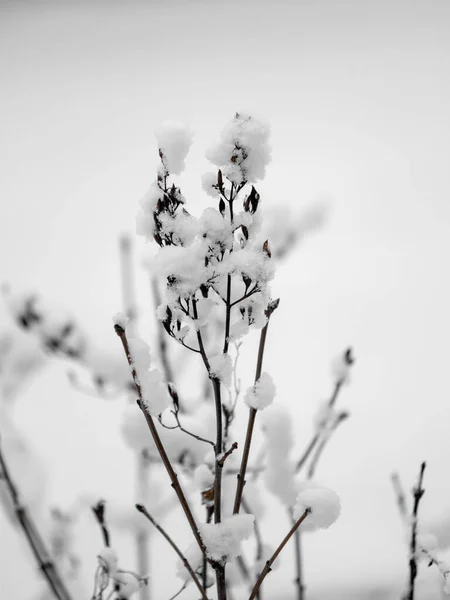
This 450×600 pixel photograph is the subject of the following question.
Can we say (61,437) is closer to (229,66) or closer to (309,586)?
(309,586)

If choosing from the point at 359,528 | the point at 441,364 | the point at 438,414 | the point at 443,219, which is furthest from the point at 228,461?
the point at 443,219

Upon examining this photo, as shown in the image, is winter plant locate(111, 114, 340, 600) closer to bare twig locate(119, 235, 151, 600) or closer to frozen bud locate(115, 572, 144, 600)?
frozen bud locate(115, 572, 144, 600)

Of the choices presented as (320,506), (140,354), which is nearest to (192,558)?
(320,506)

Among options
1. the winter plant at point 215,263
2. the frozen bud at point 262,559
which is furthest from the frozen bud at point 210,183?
the frozen bud at point 262,559

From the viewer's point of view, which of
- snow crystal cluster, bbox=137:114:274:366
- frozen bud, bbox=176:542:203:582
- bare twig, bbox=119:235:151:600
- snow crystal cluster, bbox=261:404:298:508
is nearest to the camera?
snow crystal cluster, bbox=137:114:274:366

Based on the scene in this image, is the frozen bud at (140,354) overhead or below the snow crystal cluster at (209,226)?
below

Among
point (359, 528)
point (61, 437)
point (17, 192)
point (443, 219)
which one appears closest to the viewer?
point (359, 528)

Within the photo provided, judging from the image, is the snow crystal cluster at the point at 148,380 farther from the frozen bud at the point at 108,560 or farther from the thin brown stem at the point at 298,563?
the thin brown stem at the point at 298,563

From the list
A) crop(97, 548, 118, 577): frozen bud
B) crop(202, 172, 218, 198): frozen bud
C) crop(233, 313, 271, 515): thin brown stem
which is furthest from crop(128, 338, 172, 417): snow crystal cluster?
crop(97, 548, 118, 577): frozen bud

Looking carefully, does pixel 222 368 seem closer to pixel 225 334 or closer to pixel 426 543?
pixel 225 334
